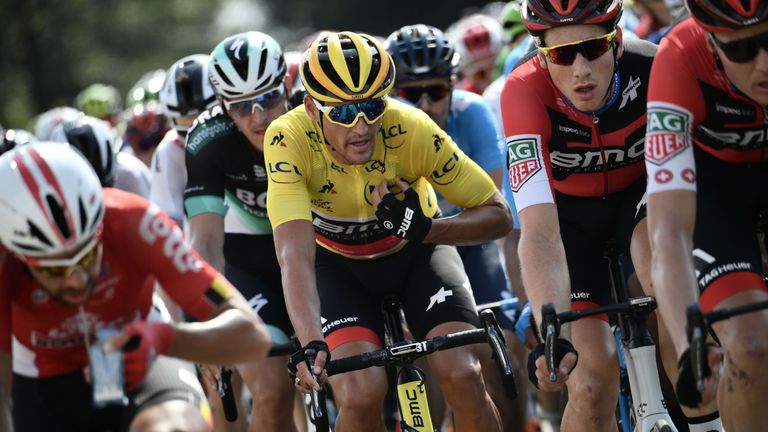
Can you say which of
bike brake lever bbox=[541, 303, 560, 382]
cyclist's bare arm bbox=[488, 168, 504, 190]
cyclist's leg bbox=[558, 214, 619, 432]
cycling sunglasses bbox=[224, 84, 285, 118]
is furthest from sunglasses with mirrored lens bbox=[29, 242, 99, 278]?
cyclist's bare arm bbox=[488, 168, 504, 190]

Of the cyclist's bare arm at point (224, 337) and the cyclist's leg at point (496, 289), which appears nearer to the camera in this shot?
the cyclist's bare arm at point (224, 337)

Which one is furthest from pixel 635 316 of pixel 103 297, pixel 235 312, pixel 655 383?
pixel 103 297

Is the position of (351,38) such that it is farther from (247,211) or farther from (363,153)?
(247,211)

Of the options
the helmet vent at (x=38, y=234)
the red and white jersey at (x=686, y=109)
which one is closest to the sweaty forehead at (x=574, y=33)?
the red and white jersey at (x=686, y=109)

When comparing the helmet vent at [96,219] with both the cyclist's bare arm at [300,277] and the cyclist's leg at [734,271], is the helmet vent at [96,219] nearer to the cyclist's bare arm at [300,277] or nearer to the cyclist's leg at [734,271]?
the cyclist's bare arm at [300,277]

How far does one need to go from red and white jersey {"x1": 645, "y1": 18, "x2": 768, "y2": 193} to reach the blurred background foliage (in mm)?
31140

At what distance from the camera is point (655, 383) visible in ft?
20.0

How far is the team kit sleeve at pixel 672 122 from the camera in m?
5.02

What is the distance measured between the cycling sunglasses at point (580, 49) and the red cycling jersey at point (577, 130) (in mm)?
169

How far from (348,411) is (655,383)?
5.11 ft

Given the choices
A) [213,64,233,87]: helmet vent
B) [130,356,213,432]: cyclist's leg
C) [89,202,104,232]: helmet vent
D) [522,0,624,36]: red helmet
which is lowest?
[130,356,213,432]: cyclist's leg

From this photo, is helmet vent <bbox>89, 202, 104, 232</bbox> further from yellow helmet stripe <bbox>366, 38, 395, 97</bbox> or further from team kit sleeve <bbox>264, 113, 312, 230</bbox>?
yellow helmet stripe <bbox>366, 38, 395, 97</bbox>

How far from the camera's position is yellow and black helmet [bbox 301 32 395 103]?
667 cm

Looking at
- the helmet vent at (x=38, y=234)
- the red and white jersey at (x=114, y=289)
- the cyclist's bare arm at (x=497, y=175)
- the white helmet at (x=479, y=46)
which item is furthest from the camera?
the white helmet at (x=479, y=46)
